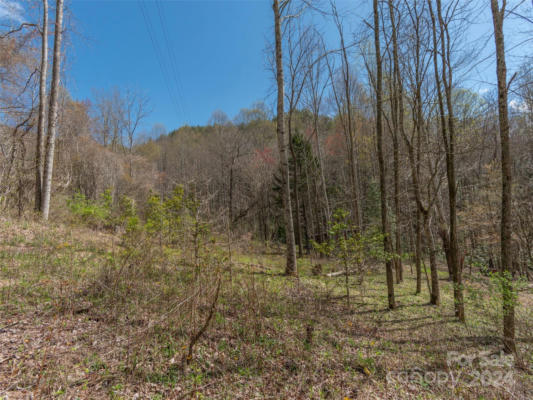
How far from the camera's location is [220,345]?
Result: 3232 millimetres

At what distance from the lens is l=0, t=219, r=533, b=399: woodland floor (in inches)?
94.0

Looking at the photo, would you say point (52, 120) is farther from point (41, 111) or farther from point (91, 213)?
point (91, 213)

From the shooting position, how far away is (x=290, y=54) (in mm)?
10617

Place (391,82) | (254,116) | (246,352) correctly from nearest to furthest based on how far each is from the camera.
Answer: (246,352) < (391,82) < (254,116)

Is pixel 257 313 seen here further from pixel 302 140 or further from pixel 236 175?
pixel 236 175

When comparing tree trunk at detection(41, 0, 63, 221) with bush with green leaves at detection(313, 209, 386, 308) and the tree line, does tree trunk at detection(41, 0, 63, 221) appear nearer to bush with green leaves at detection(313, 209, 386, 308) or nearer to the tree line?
the tree line

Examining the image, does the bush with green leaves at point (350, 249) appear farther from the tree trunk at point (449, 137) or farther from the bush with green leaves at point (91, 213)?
the bush with green leaves at point (91, 213)

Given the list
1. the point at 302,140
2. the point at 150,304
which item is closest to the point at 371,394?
the point at 150,304

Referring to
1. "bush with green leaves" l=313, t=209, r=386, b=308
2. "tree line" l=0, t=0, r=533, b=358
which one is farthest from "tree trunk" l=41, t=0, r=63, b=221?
"bush with green leaves" l=313, t=209, r=386, b=308

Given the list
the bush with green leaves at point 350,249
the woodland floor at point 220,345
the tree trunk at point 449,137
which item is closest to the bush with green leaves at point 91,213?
the woodland floor at point 220,345

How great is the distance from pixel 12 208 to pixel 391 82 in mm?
13028

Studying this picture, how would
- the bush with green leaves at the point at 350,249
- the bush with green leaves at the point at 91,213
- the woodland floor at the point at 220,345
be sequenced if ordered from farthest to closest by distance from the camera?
the bush with green leaves at the point at 91,213
the bush with green leaves at the point at 350,249
the woodland floor at the point at 220,345

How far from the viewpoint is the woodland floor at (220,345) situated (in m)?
2.39

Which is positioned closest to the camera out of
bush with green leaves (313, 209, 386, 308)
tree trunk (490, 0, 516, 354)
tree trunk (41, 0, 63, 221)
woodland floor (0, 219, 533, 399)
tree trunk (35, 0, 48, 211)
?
woodland floor (0, 219, 533, 399)
